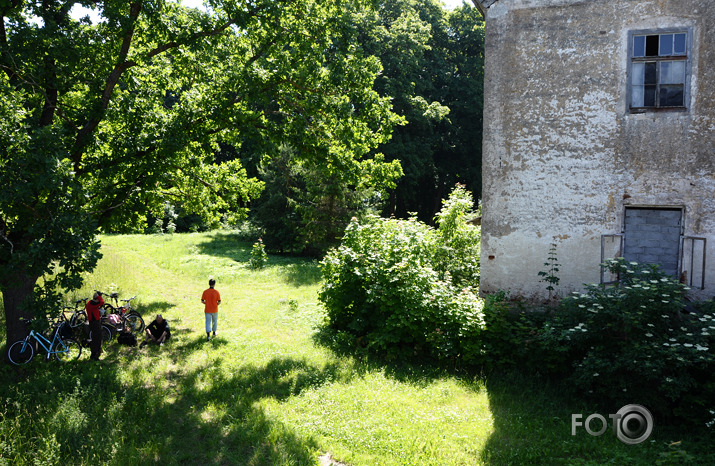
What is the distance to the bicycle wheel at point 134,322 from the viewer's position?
40.7 ft

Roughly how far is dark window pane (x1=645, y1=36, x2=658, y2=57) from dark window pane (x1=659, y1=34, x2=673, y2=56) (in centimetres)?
10

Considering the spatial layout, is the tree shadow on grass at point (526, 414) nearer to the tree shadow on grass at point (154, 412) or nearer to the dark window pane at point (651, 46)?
the tree shadow on grass at point (154, 412)

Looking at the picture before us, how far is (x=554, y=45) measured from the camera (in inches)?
406

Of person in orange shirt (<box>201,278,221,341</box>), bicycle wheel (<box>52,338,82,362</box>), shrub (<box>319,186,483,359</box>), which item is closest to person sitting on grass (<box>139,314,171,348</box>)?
person in orange shirt (<box>201,278,221,341</box>)

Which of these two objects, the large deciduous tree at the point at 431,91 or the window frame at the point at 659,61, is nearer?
the window frame at the point at 659,61

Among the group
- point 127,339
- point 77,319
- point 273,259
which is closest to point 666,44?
point 127,339

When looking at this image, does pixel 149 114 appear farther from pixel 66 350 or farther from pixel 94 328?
pixel 66 350

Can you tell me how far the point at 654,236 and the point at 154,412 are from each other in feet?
32.6

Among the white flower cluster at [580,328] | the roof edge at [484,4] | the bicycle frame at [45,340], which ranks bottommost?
the bicycle frame at [45,340]

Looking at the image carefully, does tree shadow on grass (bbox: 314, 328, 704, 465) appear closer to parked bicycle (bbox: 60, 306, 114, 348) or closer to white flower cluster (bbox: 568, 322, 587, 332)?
white flower cluster (bbox: 568, 322, 587, 332)

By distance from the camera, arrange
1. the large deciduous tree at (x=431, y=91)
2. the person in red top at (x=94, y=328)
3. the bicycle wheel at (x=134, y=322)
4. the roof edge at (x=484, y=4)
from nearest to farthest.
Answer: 1. the person in red top at (x=94, y=328)
2. the roof edge at (x=484, y=4)
3. the bicycle wheel at (x=134, y=322)
4. the large deciduous tree at (x=431, y=91)

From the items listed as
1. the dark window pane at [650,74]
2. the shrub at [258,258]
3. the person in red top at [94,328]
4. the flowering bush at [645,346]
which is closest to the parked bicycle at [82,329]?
the person in red top at [94,328]

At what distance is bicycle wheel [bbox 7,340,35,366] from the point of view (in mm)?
9719

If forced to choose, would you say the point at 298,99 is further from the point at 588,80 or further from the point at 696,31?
the point at 696,31
